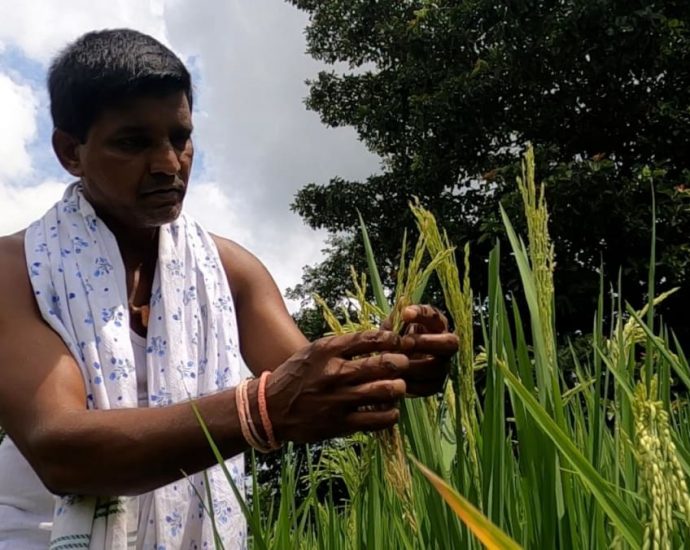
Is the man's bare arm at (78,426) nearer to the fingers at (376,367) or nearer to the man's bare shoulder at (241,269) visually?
the fingers at (376,367)

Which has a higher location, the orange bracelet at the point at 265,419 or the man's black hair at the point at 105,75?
the man's black hair at the point at 105,75

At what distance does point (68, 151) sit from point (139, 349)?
445 millimetres

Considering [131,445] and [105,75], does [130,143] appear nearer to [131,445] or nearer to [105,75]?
[105,75]

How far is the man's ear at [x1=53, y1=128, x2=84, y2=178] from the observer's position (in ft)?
5.69

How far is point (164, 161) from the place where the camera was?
1573 mm

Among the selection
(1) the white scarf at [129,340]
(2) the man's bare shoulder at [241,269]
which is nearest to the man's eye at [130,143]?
(1) the white scarf at [129,340]

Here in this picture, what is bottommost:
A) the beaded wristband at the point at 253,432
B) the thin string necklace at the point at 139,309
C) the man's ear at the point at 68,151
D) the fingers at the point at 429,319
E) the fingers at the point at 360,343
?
the beaded wristband at the point at 253,432

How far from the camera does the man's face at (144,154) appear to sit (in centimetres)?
159

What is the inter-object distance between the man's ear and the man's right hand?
2.93ft

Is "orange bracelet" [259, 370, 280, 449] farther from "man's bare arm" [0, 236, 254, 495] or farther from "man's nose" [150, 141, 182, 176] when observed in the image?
"man's nose" [150, 141, 182, 176]

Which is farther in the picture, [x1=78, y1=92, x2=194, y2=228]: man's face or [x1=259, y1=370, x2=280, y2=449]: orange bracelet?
[x1=78, y1=92, x2=194, y2=228]: man's face

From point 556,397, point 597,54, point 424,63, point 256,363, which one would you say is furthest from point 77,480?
point 424,63

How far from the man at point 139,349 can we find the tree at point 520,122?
16.7 ft

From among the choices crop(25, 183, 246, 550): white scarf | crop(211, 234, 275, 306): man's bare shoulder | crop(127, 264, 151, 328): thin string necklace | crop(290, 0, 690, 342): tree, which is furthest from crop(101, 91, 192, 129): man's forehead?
crop(290, 0, 690, 342): tree
